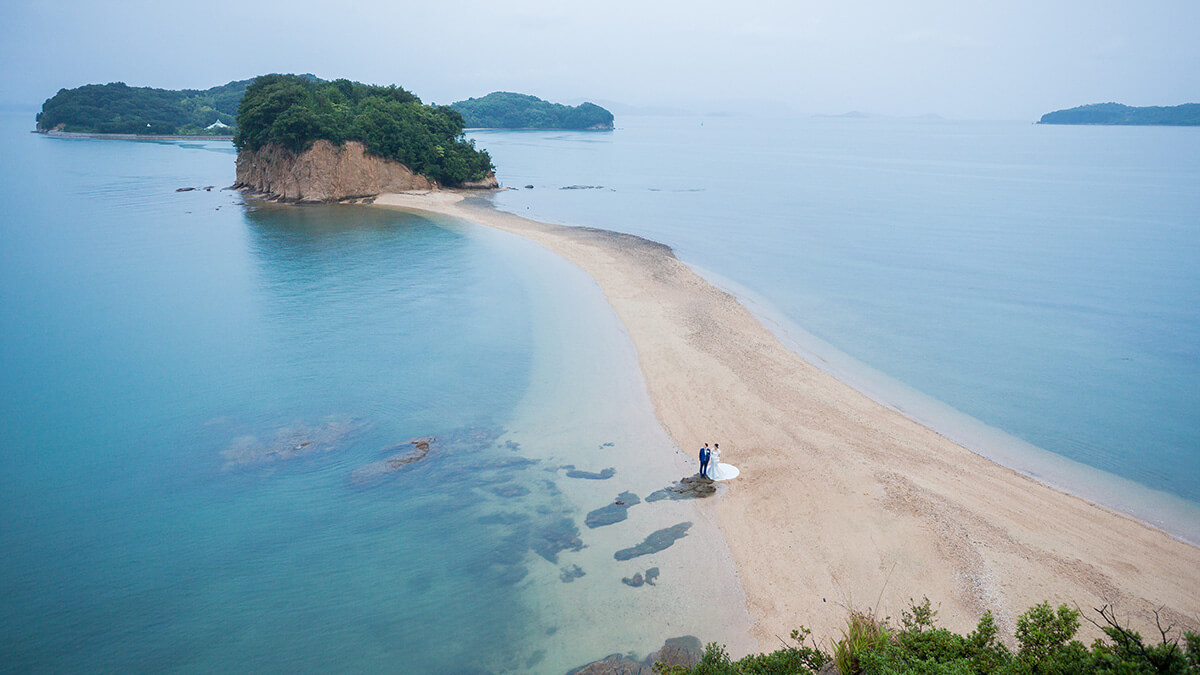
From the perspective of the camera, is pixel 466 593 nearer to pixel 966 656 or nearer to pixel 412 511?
pixel 412 511

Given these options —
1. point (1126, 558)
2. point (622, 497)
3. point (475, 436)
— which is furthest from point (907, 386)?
point (475, 436)

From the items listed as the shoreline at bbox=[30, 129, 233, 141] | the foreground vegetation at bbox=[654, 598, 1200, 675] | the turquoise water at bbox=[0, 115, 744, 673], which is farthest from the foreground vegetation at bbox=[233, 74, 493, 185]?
the shoreline at bbox=[30, 129, 233, 141]

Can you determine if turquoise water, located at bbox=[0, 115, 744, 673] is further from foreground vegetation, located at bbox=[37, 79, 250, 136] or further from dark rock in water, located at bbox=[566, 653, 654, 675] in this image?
foreground vegetation, located at bbox=[37, 79, 250, 136]

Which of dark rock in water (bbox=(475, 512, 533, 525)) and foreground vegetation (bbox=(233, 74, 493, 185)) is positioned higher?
foreground vegetation (bbox=(233, 74, 493, 185))

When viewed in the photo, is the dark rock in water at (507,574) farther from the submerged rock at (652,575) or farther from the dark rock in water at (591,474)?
the dark rock in water at (591,474)

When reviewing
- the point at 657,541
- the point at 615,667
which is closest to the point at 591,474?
the point at 657,541

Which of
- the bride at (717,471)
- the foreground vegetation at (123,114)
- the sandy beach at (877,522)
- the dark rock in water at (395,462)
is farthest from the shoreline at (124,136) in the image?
the bride at (717,471)
